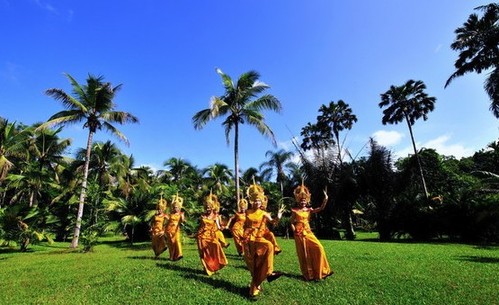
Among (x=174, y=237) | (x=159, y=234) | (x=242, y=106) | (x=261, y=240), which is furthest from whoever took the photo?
(x=242, y=106)

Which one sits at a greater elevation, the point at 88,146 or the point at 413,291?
the point at 88,146

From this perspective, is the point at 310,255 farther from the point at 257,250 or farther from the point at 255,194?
the point at 255,194

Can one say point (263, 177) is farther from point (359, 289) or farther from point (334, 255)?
point (359, 289)

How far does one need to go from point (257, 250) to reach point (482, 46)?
25.6 metres

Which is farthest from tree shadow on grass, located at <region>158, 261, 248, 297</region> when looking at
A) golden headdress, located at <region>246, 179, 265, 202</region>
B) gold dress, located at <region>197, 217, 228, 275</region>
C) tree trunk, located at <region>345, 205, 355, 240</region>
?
tree trunk, located at <region>345, 205, 355, 240</region>

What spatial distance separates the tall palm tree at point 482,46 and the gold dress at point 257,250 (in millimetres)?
22833

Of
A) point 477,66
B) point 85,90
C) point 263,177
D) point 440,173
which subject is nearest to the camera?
point 85,90

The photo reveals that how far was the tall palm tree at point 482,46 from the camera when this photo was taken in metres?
23.1

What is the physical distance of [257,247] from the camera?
7.49 meters

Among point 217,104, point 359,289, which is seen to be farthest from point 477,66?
point 359,289

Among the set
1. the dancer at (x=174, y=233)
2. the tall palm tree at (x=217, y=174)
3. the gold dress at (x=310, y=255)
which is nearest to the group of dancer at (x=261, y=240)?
the gold dress at (x=310, y=255)

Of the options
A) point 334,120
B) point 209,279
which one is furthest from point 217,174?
point 209,279

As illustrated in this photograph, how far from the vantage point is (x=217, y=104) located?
18.6 m

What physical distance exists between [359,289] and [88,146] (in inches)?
712
